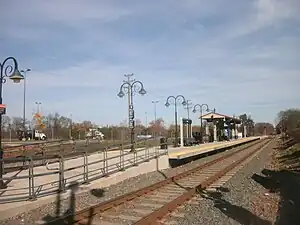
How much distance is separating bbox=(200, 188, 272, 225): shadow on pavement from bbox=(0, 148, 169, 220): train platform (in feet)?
13.2

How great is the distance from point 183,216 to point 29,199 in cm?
406

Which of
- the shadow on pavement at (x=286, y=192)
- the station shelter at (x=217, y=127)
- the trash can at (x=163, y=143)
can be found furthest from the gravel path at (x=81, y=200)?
the station shelter at (x=217, y=127)

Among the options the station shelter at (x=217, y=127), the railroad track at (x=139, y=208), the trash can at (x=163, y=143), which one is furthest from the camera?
the station shelter at (x=217, y=127)

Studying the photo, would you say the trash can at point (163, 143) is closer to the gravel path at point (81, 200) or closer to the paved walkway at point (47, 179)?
the paved walkway at point (47, 179)

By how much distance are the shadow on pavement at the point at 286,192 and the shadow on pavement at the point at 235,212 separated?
0.46m

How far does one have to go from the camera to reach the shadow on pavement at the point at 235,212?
26.7ft

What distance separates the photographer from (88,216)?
848 centimetres

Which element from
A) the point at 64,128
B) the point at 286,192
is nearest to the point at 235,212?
the point at 286,192

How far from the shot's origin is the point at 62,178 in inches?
443

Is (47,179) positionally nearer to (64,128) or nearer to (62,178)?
(62,178)

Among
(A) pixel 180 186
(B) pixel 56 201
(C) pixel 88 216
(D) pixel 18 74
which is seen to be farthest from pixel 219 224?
(D) pixel 18 74

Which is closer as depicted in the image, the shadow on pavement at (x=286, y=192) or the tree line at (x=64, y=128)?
the shadow on pavement at (x=286, y=192)

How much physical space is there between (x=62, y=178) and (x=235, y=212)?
515 centimetres

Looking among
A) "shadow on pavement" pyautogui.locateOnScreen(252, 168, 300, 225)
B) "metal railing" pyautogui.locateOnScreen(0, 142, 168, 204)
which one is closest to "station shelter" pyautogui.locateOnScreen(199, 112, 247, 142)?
"shadow on pavement" pyautogui.locateOnScreen(252, 168, 300, 225)
